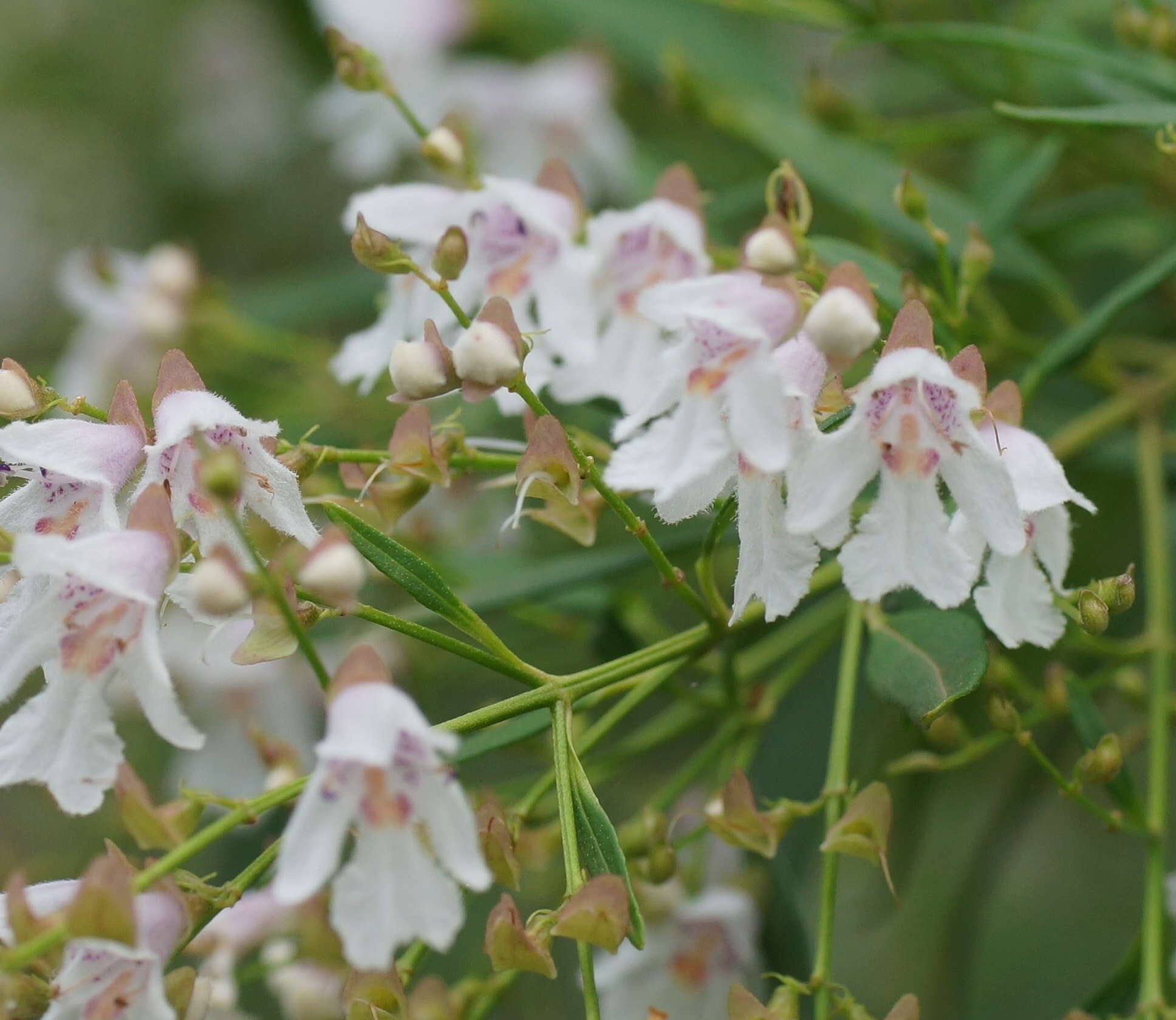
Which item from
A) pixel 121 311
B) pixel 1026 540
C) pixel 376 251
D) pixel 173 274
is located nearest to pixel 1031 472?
pixel 1026 540

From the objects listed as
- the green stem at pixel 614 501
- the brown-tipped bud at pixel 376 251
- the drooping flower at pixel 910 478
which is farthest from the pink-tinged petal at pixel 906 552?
the brown-tipped bud at pixel 376 251

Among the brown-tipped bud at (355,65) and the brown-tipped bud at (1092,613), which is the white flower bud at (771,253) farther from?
the brown-tipped bud at (355,65)

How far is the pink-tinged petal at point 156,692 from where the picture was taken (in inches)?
27.6

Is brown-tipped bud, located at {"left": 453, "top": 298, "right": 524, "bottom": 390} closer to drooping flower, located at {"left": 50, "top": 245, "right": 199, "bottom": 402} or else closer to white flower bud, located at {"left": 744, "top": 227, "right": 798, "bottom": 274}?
white flower bud, located at {"left": 744, "top": 227, "right": 798, "bottom": 274}


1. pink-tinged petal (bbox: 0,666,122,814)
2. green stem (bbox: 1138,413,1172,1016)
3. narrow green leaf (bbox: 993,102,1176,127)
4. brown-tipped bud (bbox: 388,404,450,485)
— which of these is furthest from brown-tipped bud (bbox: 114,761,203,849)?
narrow green leaf (bbox: 993,102,1176,127)

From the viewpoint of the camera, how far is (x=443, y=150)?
96 centimetres

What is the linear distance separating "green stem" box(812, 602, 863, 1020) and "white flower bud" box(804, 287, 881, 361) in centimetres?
29

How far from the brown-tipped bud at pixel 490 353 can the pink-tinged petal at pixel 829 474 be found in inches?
6.6

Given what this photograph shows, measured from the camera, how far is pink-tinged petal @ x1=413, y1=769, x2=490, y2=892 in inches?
25.2

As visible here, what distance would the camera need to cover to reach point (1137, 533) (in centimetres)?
150

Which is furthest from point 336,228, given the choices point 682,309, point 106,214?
point 682,309

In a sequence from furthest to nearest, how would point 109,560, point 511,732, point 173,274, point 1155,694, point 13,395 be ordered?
point 173,274 → point 1155,694 → point 511,732 → point 13,395 → point 109,560

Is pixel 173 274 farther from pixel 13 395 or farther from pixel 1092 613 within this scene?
pixel 1092 613

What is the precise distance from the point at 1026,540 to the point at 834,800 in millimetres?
216
